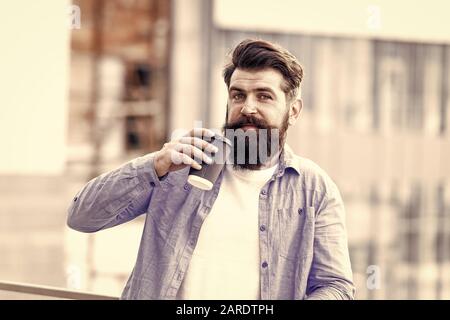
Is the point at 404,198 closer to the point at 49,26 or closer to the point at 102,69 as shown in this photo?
the point at 102,69

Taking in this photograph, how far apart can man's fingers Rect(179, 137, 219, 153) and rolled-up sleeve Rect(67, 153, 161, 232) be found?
0.12 meters

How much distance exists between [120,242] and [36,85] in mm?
1149

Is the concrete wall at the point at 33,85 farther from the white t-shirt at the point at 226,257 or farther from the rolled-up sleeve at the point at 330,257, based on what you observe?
the rolled-up sleeve at the point at 330,257

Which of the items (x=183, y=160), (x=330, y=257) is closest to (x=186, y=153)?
(x=183, y=160)

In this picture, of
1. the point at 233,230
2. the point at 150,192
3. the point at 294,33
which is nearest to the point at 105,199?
the point at 150,192

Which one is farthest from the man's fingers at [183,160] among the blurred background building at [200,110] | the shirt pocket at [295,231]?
the blurred background building at [200,110]

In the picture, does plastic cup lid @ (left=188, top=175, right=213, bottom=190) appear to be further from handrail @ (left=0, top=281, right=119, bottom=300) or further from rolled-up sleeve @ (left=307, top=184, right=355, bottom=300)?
handrail @ (left=0, top=281, right=119, bottom=300)

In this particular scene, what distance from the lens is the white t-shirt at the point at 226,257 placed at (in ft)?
5.76

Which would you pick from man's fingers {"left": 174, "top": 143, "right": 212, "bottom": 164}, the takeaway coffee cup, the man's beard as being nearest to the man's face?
the man's beard

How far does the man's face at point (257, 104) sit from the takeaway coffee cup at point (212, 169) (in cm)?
11

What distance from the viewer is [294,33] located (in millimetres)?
4453

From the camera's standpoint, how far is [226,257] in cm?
175

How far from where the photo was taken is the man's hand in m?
1.63

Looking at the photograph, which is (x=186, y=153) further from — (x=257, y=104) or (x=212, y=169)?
(x=257, y=104)
